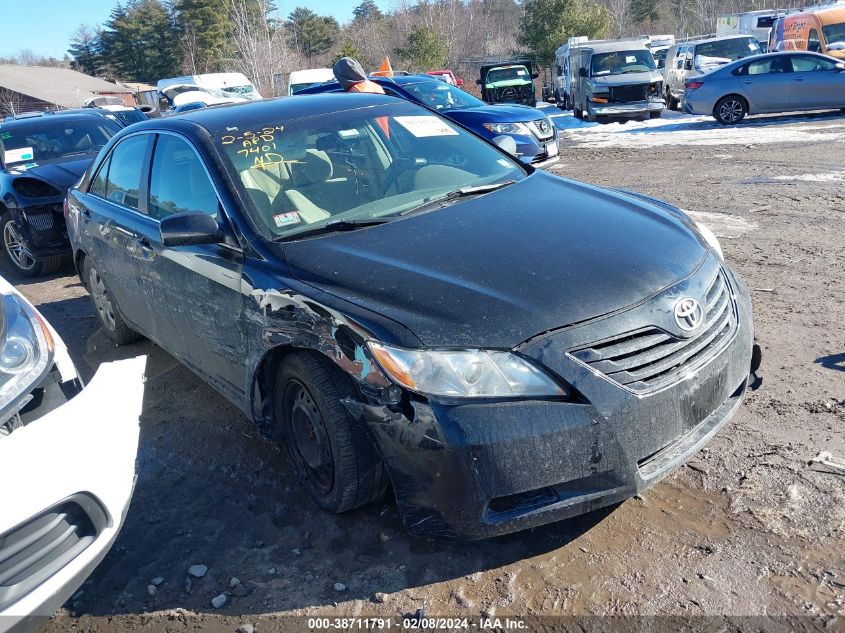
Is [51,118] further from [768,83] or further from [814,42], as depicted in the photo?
[814,42]

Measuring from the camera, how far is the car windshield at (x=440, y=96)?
11711 millimetres

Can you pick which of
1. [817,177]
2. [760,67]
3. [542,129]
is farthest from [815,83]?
[542,129]

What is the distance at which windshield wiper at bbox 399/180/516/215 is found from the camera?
3.47 metres

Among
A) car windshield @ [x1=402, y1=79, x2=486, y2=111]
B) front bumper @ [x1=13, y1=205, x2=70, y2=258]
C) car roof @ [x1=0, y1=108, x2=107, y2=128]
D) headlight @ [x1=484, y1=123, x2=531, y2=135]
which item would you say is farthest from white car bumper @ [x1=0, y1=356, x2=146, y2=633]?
car windshield @ [x1=402, y1=79, x2=486, y2=111]

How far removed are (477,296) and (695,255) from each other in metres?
1.05

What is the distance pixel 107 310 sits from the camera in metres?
5.38

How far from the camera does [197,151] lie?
3.65m

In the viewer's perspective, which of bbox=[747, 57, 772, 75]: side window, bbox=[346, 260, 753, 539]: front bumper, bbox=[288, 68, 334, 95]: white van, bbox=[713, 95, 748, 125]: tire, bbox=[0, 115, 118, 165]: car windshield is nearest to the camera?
bbox=[346, 260, 753, 539]: front bumper

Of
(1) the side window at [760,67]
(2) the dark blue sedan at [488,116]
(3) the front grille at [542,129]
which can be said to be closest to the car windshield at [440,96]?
(2) the dark blue sedan at [488,116]

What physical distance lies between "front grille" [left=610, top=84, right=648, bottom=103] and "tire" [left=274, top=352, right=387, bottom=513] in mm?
16707

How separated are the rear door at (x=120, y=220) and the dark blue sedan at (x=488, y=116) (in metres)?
5.54

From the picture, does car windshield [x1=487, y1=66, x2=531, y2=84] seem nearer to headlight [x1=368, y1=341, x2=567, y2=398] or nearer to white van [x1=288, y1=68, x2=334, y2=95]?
white van [x1=288, y1=68, x2=334, y2=95]

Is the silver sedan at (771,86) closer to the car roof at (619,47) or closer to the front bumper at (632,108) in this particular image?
the front bumper at (632,108)

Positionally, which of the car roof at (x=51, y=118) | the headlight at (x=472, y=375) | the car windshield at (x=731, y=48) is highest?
the car roof at (x=51, y=118)
